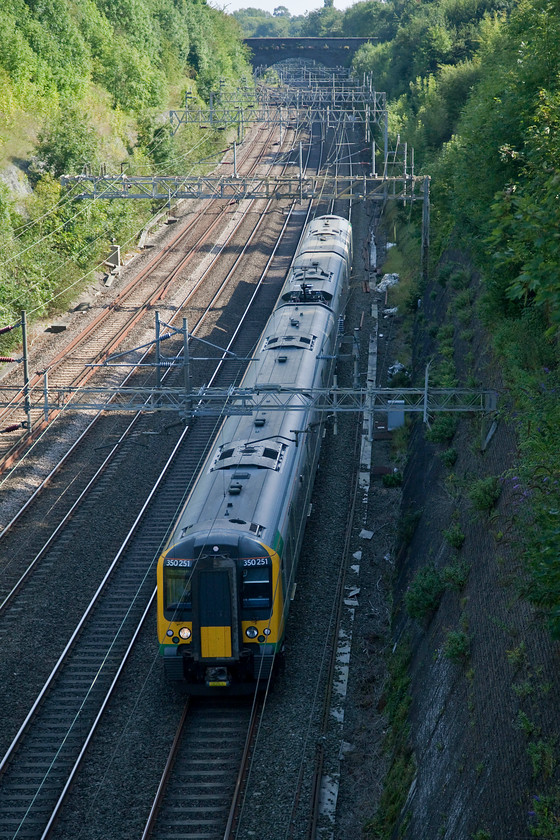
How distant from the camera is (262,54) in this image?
352 feet

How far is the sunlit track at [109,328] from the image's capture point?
26219mm

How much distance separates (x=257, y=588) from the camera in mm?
15312

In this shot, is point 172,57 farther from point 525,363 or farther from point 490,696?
point 490,696

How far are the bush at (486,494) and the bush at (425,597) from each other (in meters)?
1.55

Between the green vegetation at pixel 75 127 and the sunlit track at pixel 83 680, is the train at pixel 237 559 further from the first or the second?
the green vegetation at pixel 75 127

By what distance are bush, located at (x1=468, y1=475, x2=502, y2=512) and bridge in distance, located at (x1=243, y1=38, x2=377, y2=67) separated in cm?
9950

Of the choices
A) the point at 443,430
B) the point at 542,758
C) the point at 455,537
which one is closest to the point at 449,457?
the point at 443,430

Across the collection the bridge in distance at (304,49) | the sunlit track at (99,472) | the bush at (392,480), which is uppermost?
the bridge in distance at (304,49)

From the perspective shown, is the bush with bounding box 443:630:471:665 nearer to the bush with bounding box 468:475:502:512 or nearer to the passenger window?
the bush with bounding box 468:475:502:512

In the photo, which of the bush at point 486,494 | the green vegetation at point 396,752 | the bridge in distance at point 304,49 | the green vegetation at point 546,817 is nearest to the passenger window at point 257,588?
the green vegetation at point 396,752

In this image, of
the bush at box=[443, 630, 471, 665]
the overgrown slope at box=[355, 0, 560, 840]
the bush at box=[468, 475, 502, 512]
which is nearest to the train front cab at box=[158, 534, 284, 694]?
the overgrown slope at box=[355, 0, 560, 840]

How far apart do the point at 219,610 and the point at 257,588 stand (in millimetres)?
777

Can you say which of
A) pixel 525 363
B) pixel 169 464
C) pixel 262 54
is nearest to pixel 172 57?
pixel 262 54

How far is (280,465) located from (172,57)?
63.8 meters
